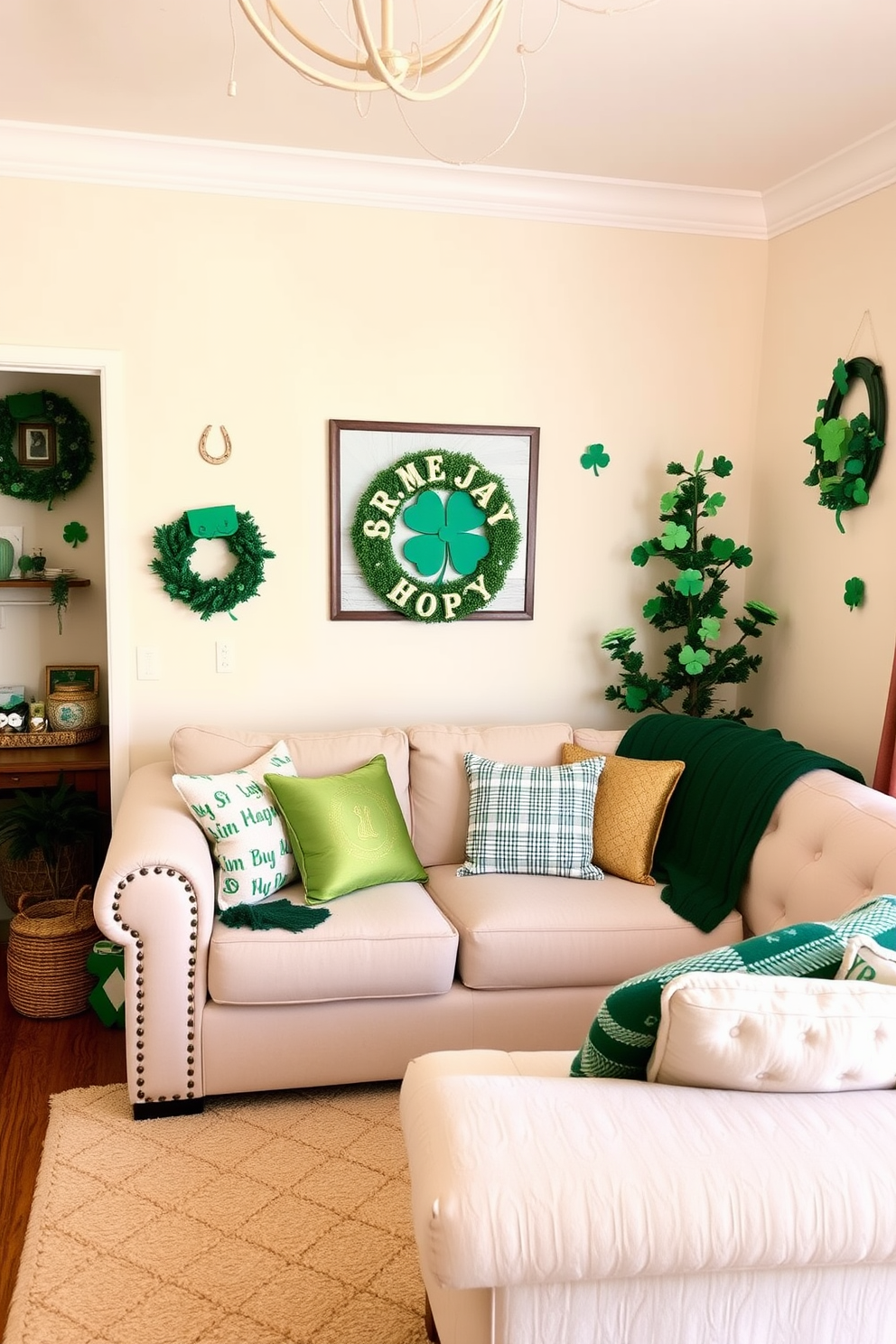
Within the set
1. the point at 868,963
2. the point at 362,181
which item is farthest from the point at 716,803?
the point at 362,181

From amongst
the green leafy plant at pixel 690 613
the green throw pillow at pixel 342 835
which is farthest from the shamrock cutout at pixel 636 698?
the green throw pillow at pixel 342 835

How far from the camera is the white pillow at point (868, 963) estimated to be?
5.49ft

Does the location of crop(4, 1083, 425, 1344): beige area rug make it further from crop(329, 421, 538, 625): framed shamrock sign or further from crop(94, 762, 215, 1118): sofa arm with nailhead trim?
crop(329, 421, 538, 625): framed shamrock sign

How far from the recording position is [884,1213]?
1.38 metres

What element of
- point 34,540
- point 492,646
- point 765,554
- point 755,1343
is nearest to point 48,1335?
point 755,1343

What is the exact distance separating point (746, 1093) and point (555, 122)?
2.72 metres

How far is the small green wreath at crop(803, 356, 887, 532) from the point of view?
10.9 feet

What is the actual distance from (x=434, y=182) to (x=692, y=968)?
2.86 metres

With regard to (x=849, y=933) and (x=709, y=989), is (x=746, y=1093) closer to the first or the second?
(x=709, y=989)

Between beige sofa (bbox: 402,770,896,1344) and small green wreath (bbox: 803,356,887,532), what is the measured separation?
2.20 metres

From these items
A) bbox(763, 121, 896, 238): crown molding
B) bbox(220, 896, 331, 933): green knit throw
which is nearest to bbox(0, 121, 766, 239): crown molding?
bbox(763, 121, 896, 238): crown molding

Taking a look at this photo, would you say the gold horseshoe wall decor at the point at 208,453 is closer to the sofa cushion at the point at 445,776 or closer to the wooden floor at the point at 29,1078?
the sofa cushion at the point at 445,776

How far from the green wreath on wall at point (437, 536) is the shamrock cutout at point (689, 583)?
58 cm

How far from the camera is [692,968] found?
5.45 ft
